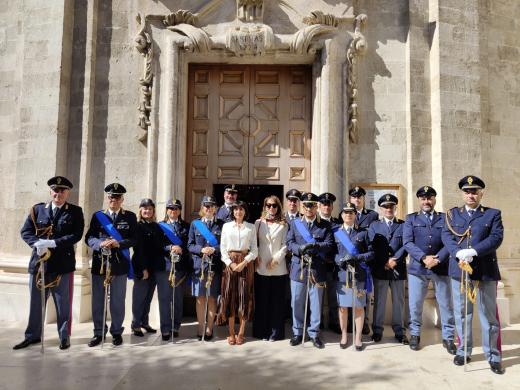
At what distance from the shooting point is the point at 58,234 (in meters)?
5.27

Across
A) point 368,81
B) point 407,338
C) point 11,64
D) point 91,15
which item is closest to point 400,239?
point 407,338

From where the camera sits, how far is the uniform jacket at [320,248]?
541cm

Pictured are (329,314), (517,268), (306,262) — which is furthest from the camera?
(517,268)

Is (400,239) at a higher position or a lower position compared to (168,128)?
lower

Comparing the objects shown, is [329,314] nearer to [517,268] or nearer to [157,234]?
[157,234]

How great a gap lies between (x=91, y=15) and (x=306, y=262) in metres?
5.52

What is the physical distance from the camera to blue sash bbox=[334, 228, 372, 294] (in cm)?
534

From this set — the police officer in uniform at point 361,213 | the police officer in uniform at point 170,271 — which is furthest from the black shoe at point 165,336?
the police officer in uniform at point 361,213

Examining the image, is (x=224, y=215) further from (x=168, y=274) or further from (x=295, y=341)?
(x=295, y=341)

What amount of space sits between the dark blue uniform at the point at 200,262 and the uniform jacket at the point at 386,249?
2044 millimetres

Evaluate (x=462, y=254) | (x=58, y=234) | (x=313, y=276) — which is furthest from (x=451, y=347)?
(x=58, y=234)

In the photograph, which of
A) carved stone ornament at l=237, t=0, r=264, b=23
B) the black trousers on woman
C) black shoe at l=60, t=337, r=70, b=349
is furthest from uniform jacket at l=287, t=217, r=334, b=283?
carved stone ornament at l=237, t=0, r=264, b=23

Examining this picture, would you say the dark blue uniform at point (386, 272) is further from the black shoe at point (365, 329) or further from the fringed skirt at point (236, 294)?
the fringed skirt at point (236, 294)

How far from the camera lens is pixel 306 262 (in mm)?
Answer: 5379
